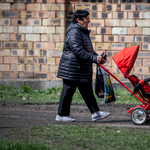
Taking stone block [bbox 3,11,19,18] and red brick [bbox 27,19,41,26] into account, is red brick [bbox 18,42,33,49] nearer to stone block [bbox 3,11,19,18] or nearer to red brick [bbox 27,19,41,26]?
red brick [bbox 27,19,41,26]

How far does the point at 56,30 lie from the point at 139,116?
549 cm

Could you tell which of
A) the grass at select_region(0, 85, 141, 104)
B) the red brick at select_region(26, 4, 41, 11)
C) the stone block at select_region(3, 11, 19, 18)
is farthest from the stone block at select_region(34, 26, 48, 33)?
the grass at select_region(0, 85, 141, 104)

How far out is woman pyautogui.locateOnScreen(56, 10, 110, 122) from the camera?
5012 mm

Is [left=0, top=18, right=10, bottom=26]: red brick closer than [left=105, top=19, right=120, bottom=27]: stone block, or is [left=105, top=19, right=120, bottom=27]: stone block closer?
[left=105, top=19, right=120, bottom=27]: stone block

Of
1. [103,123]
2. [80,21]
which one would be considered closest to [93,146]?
[103,123]

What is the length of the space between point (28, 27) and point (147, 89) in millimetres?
5956

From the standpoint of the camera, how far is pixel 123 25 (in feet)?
32.6

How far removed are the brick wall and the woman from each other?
4701mm

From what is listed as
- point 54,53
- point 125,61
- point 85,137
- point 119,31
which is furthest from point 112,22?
point 85,137

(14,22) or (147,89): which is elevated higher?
(14,22)

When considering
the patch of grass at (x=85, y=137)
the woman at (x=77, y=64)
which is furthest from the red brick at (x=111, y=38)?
the patch of grass at (x=85, y=137)

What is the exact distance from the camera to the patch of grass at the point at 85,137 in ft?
12.2

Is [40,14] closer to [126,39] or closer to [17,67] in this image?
[17,67]

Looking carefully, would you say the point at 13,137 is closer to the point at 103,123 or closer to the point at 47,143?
the point at 47,143
